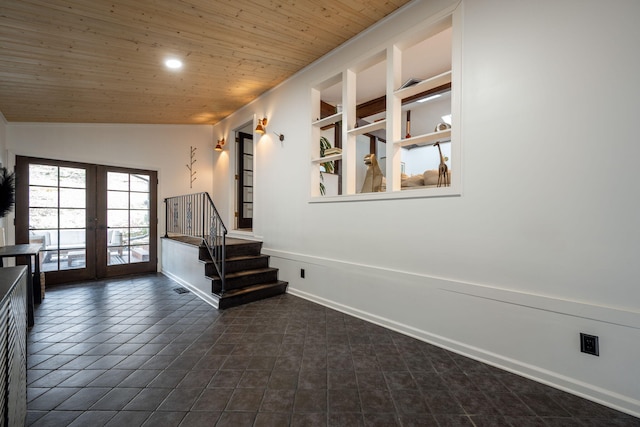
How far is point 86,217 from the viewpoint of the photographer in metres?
4.65

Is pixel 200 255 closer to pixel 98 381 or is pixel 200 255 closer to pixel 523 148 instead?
pixel 98 381

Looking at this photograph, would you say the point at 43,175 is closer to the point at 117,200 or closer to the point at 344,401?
the point at 117,200

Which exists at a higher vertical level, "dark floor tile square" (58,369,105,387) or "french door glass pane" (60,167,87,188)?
"french door glass pane" (60,167,87,188)

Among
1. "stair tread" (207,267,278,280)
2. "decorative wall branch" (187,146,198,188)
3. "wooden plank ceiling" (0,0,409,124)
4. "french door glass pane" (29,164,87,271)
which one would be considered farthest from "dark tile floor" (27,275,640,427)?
"decorative wall branch" (187,146,198,188)

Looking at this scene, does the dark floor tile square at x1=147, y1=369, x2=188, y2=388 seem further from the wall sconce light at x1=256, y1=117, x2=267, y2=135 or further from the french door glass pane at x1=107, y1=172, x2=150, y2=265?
the french door glass pane at x1=107, y1=172, x2=150, y2=265

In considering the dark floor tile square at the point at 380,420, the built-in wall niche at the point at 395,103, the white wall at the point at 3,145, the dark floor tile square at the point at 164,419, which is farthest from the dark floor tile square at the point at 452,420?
the white wall at the point at 3,145

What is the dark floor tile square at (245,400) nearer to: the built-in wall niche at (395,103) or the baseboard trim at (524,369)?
the baseboard trim at (524,369)

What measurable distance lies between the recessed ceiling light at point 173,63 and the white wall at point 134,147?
96.6 inches

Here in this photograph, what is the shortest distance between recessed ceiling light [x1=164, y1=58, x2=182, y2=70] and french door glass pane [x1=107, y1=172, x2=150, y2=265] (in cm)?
274

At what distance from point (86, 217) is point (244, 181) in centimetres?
272

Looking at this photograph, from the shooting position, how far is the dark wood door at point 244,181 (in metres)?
5.55

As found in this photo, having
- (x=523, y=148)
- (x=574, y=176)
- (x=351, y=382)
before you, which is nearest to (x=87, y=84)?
(x=351, y=382)

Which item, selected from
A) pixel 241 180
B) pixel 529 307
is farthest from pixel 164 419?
pixel 241 180

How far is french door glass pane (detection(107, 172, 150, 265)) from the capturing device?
491 cm
